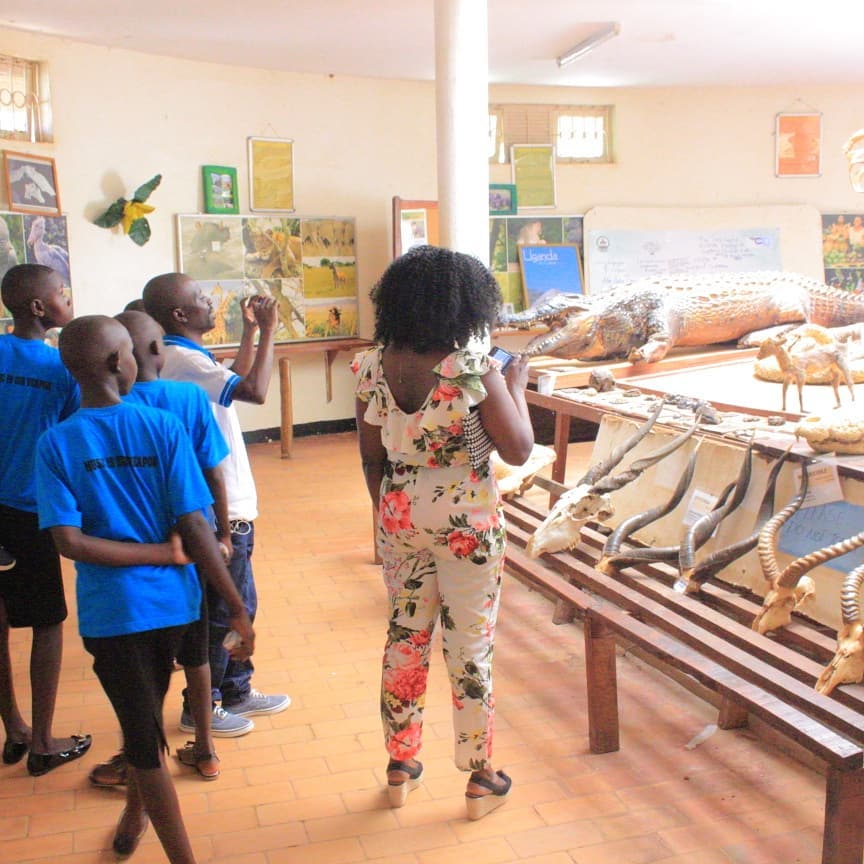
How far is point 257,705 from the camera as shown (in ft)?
10.7

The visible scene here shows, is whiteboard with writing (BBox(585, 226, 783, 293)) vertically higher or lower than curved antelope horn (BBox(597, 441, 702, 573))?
higher

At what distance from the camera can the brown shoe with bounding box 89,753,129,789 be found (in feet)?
9.10

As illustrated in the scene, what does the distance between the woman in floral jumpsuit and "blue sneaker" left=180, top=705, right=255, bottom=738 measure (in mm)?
784

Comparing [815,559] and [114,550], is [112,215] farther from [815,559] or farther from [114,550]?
[815,559]

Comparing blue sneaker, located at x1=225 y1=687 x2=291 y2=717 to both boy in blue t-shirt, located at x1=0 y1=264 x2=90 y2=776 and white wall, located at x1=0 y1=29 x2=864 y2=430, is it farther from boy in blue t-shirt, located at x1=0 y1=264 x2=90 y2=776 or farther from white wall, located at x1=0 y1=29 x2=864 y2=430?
white wall, located at x1=0 y1=29 x2=864 y2=430

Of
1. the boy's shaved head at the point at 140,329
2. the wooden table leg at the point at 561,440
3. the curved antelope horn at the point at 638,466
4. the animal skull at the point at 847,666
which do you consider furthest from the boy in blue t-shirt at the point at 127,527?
the wooden table leg at the point at 561,440

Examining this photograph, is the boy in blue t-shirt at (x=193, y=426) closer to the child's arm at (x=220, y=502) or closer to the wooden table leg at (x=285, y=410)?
the child's arm at (x=220, y=502)

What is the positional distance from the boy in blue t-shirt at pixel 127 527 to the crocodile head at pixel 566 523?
1.78 m

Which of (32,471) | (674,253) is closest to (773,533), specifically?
(32,471)

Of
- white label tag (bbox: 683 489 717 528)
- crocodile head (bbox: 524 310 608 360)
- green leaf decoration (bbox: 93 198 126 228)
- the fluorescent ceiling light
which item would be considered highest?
the fluorescent ceiling light

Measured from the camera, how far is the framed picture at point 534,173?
9055mm

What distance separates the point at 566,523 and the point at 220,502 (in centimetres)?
163

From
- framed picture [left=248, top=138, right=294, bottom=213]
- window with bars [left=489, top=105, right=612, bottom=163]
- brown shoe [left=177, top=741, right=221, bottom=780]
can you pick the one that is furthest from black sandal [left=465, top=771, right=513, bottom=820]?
window with bars [left=489, top=105, right=612, bottom=163]

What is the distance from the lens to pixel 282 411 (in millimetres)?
7801
